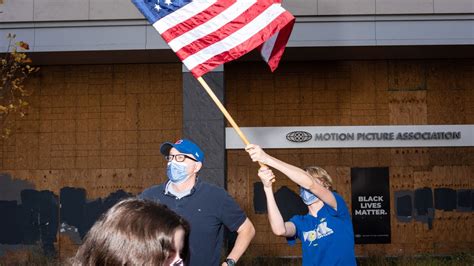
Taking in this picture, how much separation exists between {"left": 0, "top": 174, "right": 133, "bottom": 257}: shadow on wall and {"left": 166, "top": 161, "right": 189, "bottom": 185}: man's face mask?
10542 millimetres

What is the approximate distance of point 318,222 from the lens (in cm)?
538

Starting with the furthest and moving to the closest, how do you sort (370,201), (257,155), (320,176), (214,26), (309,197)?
(370,201) → (214,26) → (309,197) → (320,176) → (257,155)

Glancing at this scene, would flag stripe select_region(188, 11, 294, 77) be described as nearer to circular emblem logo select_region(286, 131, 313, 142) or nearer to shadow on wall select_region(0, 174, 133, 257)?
circular emblem logo select_region(286, 131, 313, 142)

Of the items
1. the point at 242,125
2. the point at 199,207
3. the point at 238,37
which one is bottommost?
the point at 199,207

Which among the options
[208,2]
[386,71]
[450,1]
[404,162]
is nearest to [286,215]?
[404,162]

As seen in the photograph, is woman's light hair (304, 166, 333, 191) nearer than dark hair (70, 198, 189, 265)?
No

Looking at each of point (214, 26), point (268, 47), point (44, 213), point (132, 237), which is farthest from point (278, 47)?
point (44, 213)

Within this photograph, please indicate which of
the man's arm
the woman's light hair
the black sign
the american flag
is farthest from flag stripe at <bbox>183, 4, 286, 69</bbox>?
the black sign

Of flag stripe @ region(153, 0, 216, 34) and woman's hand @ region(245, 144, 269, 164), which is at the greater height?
flag stripe @ region(153, 0, 216, 34)

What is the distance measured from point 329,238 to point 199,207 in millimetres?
1051

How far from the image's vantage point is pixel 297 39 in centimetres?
1344

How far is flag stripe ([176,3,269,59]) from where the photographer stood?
6074 millimetres

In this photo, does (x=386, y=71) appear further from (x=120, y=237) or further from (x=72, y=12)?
(x=120, y=237)

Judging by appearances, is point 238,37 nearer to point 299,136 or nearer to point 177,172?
point 177,172
